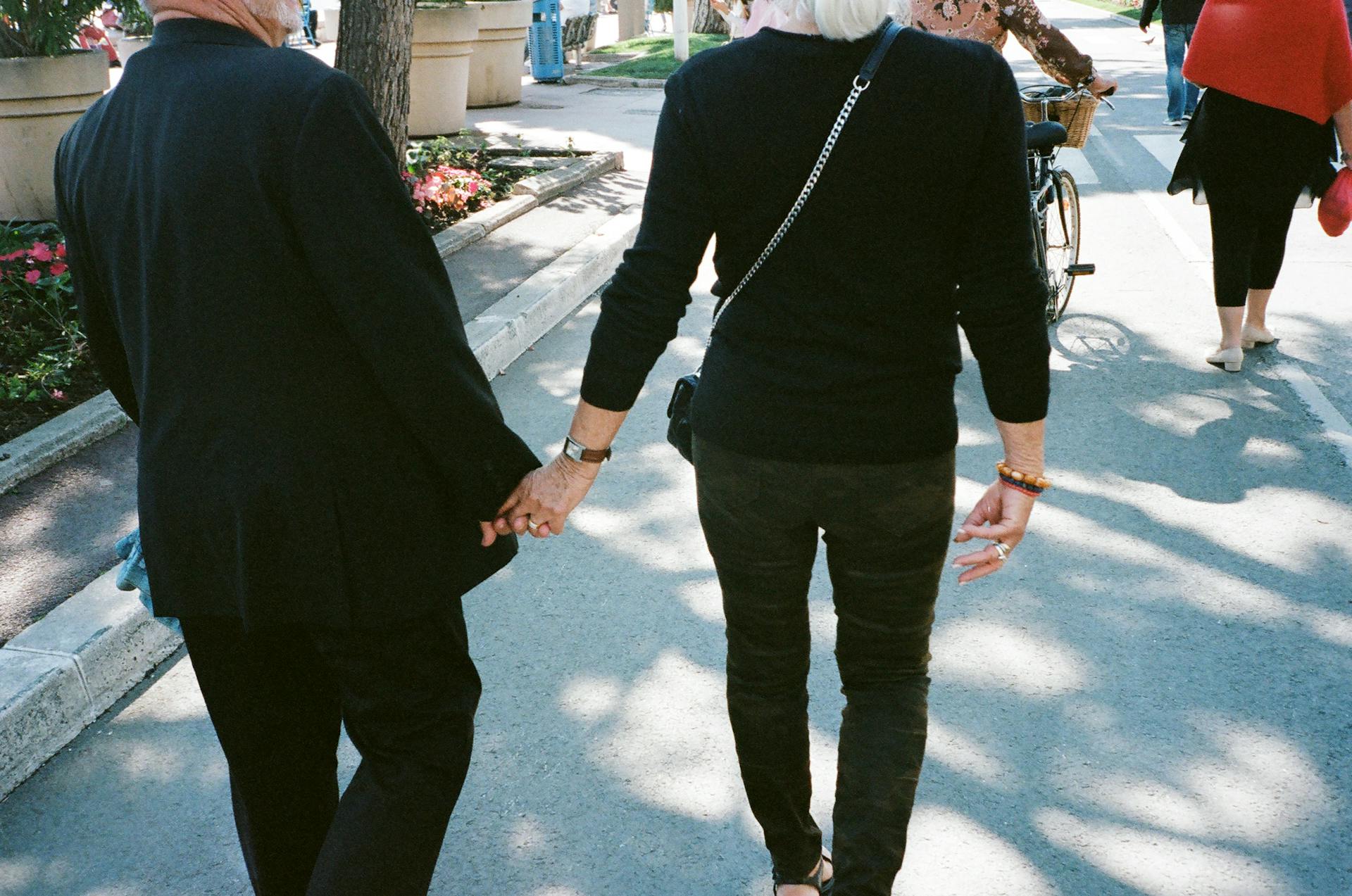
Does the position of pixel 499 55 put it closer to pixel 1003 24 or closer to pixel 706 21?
pixel 1003 24

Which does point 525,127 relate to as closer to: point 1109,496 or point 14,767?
point 1109,496

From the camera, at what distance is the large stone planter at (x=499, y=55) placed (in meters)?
13.9

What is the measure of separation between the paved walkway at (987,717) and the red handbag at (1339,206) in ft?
2.68

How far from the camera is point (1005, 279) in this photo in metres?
1.88

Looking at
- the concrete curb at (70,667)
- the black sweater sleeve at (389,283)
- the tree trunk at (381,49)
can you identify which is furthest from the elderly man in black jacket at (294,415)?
the tree trunk at (381,49)

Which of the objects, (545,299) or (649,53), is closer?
(545,299)

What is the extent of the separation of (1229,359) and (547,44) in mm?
14616

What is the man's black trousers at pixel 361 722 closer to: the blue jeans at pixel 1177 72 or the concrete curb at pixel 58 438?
the concrete curb at pixel 58 438

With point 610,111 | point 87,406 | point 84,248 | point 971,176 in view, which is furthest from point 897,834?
point 610,111

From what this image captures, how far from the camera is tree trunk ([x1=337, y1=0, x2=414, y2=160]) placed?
295 inches

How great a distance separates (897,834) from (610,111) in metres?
13.6

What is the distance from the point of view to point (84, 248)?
189 cm

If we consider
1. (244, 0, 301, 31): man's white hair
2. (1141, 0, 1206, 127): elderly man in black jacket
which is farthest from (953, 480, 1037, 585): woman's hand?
(1141, 0, 1206, 127): elderly man in black jacket

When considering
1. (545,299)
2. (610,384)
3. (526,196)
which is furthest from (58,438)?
(526,196)
